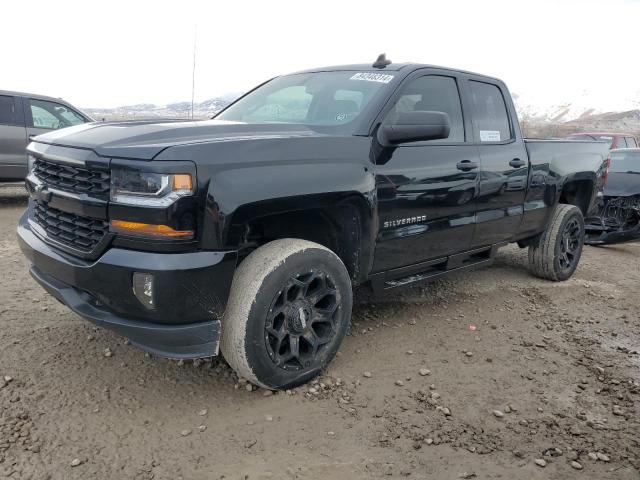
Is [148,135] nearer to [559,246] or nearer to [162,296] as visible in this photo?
[162,296]

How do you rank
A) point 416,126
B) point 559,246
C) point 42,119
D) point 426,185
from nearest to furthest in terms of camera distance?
point 416,126
point 426,185
point 559,246
point 42,119

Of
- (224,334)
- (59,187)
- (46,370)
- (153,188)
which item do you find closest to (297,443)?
(224,334)

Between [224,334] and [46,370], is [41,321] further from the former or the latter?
[224,334]

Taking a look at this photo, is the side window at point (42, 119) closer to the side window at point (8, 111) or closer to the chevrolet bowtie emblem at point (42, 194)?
the side window at point (8, 111)

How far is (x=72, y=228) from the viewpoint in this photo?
2734 millimetres

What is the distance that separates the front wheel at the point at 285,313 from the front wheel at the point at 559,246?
118 inches

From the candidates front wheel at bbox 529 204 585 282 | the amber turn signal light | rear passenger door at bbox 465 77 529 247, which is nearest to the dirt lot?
rear passenger door at bbox 465 77 529 247

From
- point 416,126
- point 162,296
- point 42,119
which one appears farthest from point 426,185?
point 42,119

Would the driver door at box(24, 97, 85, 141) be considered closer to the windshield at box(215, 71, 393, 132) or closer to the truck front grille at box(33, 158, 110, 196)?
the windshield at box(215, 71, 393, 132)

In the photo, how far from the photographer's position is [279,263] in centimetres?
275

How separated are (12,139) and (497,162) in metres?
7.06

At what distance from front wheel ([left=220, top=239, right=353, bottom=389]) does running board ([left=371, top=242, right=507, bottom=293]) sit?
1.65 feet

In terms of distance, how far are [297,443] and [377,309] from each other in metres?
1.97

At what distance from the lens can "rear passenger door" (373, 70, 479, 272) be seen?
11.0ft
